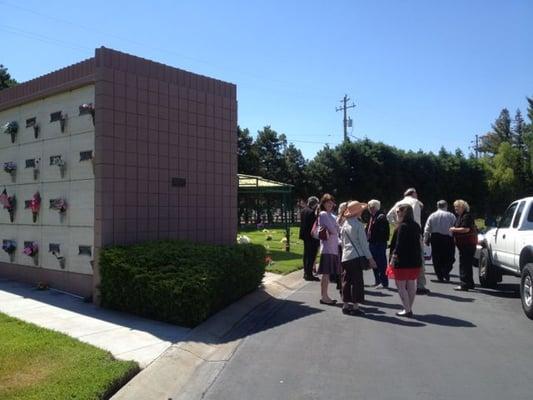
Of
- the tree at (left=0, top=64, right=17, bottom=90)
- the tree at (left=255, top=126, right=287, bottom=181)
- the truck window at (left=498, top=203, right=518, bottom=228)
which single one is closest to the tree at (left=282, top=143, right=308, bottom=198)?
the tree at (left=255, top=126, right=287, bottom=181)

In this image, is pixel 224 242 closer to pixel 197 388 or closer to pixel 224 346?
pixel 224 346

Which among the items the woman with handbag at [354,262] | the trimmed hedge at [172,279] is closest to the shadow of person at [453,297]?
the woman with handbag at [354,262]

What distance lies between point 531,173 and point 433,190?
17.1 m

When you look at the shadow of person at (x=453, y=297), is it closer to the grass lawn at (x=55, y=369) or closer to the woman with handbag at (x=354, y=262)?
the woman with handbag at (x=354, y=262)

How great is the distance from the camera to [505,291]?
447 inches

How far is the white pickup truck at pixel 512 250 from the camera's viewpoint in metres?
8.73

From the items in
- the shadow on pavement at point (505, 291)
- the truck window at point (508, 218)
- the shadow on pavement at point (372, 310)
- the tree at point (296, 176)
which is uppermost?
the tree at point (296, 176)

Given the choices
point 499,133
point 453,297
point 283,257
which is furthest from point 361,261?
point 499,133

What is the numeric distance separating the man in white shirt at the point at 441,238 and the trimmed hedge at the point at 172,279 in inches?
188

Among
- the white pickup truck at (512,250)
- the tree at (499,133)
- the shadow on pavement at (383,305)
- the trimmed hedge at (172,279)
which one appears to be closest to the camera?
the trimmed hedge at (172,279)

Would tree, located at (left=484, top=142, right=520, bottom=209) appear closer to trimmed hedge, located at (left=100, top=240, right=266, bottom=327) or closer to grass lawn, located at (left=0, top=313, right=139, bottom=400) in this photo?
trimmed hedge, located at (left=100, top=240, right=266, bottom=327)

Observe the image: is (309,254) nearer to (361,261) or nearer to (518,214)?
(361,261)

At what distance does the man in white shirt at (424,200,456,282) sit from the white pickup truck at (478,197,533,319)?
26.6 inches

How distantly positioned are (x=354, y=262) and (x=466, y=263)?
365 cm
